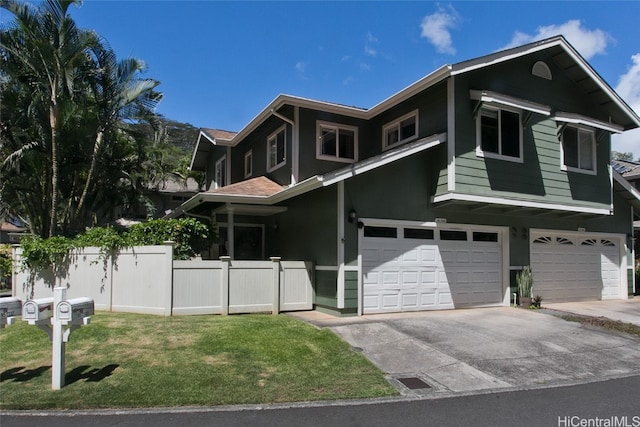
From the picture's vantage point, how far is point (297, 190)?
36.6ft

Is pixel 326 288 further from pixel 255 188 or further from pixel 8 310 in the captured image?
pixel 8 310

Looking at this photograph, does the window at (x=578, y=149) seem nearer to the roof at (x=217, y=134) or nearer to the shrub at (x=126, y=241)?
the shrub at (x=126, y=241)

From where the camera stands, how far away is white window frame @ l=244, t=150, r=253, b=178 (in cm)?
1686

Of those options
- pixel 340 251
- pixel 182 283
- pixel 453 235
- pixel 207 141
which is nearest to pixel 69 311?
pixel 182 283

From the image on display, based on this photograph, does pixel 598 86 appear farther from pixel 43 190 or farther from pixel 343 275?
pixel 43 190

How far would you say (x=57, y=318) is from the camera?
581cm

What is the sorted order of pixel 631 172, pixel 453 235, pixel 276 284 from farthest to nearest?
pixel 631 172 < pixel 453 235 < pixel 276 284

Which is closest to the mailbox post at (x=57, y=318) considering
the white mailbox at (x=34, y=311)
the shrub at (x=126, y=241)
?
the white mailbox at (x=34, y=311)

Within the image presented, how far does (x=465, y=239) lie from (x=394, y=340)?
16.6ft

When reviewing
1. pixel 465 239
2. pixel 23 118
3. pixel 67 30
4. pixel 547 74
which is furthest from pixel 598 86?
pixel 23 118

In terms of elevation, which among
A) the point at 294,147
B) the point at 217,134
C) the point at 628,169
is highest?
the point at 217,134

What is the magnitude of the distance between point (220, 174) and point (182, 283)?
32.0ft

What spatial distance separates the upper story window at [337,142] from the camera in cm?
1344

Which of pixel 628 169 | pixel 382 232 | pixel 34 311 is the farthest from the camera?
pixel 628 169
